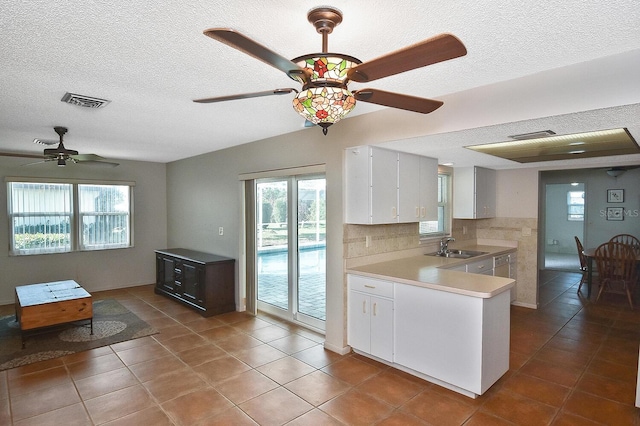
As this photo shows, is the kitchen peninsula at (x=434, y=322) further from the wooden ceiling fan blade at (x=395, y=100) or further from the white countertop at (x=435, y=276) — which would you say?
the wooden ceiling fan blade at (x=395, y=100)

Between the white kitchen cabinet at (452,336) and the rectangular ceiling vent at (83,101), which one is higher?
the rectangular ceiling vent at (83,101)

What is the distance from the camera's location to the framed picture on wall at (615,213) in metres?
7.26

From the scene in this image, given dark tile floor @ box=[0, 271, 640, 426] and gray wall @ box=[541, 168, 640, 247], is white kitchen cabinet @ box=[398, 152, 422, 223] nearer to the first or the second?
dark tile floor @ box=[0, 271, 640, 426]

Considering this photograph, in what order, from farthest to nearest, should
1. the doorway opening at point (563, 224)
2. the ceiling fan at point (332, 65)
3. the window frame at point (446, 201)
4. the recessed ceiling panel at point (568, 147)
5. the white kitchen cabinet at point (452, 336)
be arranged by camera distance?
the doorway opening at point (563, 224), the window frame at point (446, 201), the recessed ceiling panel at point (568, 147), the white kitchen cabinet at point (452, 336), the ceiling fan at point (332, 65)

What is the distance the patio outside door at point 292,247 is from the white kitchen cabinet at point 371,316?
0.74 meters

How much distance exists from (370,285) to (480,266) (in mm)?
1819

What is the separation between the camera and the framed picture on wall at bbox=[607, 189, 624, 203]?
7.25 metres

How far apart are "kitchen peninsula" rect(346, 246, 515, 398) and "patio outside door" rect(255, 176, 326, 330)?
864 millimetres

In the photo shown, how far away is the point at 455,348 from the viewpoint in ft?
9.02

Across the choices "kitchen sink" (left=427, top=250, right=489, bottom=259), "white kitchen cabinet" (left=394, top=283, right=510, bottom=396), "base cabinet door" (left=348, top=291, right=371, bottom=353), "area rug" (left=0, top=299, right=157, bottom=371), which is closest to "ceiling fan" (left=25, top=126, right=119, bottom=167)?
"area rug" (left=0, top=299, right=157, bottom=371)

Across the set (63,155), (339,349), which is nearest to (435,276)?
(339,349)

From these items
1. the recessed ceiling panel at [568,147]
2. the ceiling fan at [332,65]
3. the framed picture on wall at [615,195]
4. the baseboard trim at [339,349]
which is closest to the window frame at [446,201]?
the recessed ceiling panel at [568,147]

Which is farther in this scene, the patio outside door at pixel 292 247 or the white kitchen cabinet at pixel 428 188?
the patio outside door at pixel 292 247

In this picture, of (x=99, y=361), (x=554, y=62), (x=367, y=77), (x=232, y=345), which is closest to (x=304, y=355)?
(x=232, y=345)
